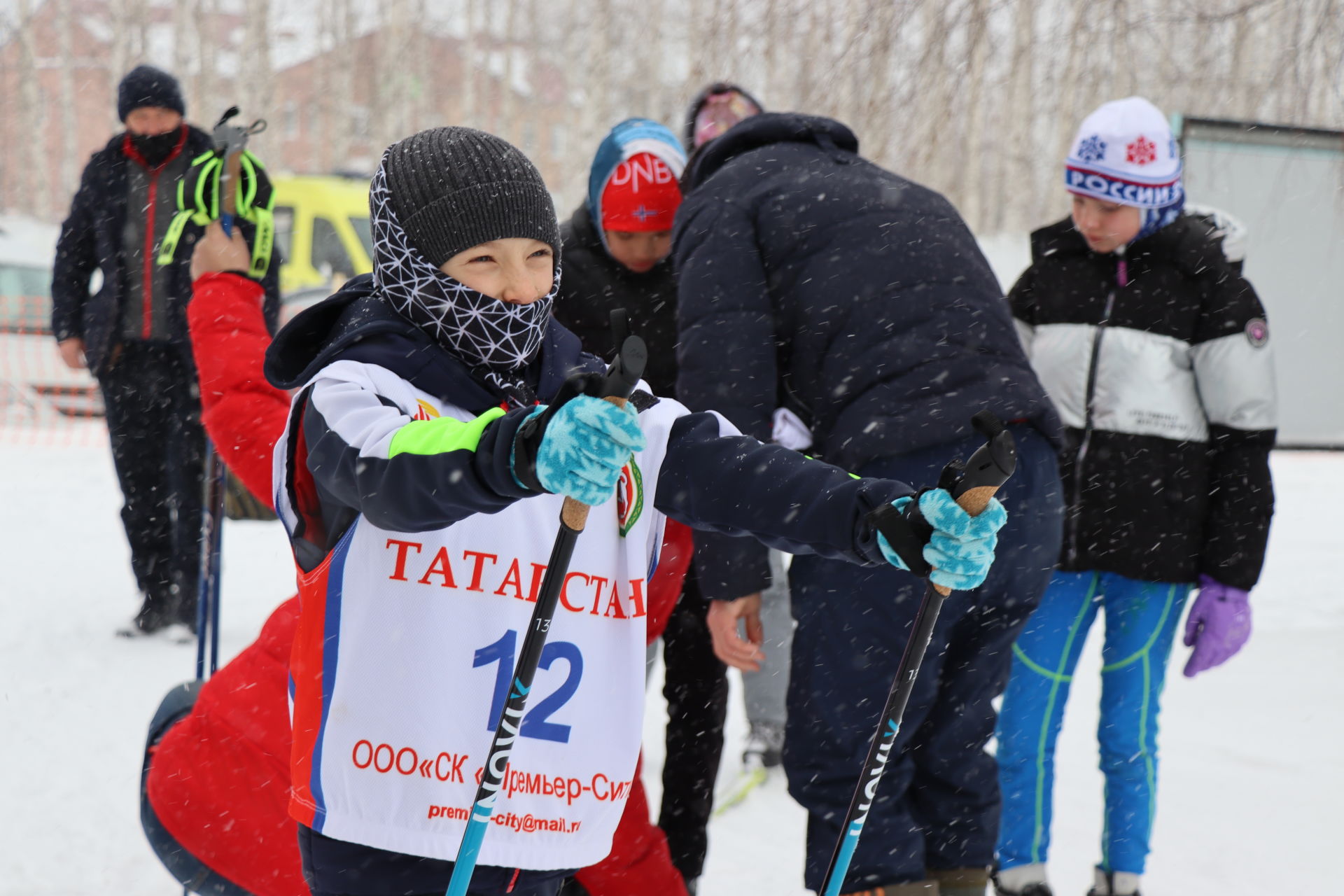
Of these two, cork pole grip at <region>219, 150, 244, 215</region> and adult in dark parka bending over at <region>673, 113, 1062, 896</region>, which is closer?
adult in dark parka bending over at <region>673, 113, 1062, 896</region>

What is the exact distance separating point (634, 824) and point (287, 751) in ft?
Result: 2.09

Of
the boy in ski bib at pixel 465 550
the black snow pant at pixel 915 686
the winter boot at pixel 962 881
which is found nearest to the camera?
the boy in ski bib at pixel 465 550

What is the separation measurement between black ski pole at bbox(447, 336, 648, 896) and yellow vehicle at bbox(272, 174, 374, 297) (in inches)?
443

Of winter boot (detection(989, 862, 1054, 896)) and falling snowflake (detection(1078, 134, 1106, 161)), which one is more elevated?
falling snowflake (detection(1078, 134, 1106, 161))

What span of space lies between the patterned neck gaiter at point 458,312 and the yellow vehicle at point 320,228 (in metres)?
10.8

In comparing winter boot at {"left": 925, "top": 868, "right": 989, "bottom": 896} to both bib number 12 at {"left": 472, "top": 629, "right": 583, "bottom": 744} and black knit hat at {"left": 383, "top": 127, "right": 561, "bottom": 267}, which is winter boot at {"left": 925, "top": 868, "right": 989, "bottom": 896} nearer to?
bib number 12 at {"left": 472, "top": 629, "right": 583, "bottom": 744}

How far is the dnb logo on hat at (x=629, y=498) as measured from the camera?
6.14 ft

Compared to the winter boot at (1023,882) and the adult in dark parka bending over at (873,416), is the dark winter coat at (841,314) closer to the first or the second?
the adult in dark parka bending over at (873,416)

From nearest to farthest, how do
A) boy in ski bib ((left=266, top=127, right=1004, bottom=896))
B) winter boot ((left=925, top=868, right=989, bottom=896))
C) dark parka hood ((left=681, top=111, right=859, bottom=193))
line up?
boy in ski bib ((left=266, top=127, right=1004, bottom=896)) < winter boot ((left=925, top=868, right=989, bottom=896)) < dark parka hood ((left=681, top=111, right=859, bottom=193))

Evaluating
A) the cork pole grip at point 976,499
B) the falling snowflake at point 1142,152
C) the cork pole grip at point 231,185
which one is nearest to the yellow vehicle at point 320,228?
the cork pole grip at point 231,185

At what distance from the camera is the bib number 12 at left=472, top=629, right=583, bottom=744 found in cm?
180

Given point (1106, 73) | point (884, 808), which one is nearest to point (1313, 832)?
point (884, 808)

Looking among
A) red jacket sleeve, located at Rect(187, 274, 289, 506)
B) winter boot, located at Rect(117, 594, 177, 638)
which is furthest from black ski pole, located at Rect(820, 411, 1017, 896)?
winter boot, located at Rect(117, 594, 177, 638)

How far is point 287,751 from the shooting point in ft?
7.26
